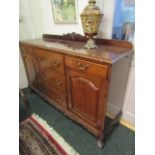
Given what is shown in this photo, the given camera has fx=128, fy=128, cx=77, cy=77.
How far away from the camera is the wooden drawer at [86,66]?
966mm

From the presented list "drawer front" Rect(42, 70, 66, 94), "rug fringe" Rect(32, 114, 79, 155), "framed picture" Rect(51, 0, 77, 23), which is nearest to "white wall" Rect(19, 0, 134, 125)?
"framed picture" Rect(51, 0, 77, 23)

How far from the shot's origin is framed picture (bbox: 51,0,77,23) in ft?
5.22

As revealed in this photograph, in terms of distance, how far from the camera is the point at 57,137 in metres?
1.43

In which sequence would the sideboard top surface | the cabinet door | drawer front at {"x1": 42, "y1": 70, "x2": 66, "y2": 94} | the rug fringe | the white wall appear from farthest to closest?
the white wall, drawer front at {"x1": 42, "y1": 70, "x2": 66, "y2": 94}, the rug fringe, the cabinet door, the sideboard top surface

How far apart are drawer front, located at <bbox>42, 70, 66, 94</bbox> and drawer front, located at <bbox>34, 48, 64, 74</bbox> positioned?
2.6 inches

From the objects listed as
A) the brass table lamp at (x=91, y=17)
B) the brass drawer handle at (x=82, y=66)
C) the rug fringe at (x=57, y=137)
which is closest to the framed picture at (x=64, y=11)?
the brass table lamp at (x=91, y=17)

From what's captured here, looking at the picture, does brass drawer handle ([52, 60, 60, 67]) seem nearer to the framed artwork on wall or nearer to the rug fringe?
the framed artwork on wall

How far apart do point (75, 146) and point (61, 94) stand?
0.57 meters

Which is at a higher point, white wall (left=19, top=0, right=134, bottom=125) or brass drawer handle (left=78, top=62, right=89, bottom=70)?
white wall (left=19, top=0, right=134, bottom=125)

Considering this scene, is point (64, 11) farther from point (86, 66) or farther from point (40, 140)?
point (40, 140)

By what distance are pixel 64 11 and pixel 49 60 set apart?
746 mm

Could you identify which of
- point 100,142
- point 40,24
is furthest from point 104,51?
point 40,24
